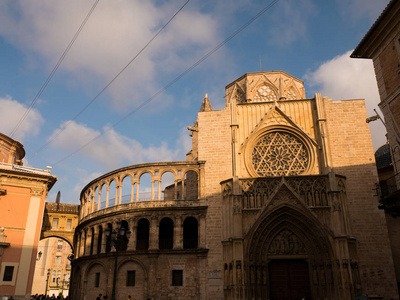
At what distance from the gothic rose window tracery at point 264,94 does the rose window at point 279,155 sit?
29.7 feet

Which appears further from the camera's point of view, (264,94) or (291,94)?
(291,94)

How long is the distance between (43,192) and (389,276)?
2402 cm

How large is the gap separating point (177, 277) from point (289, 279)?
7075 mm

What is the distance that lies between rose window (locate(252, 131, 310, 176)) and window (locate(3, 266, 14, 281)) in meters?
17.8

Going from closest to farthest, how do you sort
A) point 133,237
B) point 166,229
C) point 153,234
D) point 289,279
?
point 289,279
point 153,234
point 133,237
point 166,229

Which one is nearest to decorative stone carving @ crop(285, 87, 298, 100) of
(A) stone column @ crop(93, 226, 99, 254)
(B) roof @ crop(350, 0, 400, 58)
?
(B) roof @ crop(350, 0, 400, 58)

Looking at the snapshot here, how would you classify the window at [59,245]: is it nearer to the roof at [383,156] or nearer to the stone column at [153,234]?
the stone column at [153,234]

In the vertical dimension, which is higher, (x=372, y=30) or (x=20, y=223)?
(x=372, y=30)

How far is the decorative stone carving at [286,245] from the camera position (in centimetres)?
2342

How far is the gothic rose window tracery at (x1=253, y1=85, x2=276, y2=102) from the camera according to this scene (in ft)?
115

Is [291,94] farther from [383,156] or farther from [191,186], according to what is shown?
[191,186]

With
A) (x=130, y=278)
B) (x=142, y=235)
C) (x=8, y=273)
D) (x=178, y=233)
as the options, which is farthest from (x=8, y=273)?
(x=178, y=233)

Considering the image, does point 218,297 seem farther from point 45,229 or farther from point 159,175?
point 45,229

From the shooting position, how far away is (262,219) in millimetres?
23375
